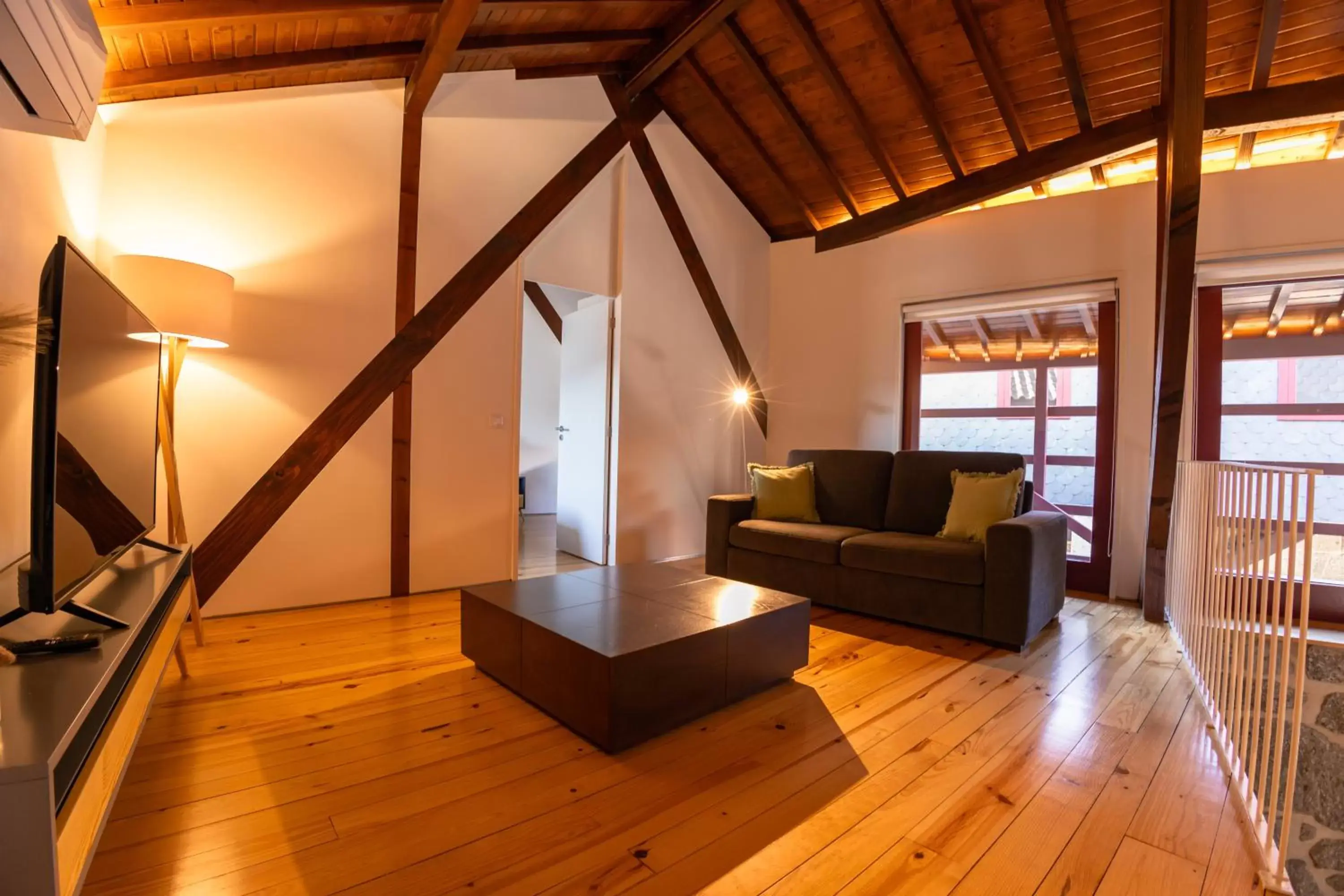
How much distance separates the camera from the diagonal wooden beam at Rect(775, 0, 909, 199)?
381 cm

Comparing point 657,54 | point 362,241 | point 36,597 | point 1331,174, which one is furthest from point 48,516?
point 1331,174

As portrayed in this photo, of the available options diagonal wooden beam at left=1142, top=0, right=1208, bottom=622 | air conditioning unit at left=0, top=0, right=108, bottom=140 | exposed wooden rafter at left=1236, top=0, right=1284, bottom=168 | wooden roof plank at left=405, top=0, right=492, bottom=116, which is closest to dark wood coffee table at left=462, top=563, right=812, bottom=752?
air conditioning unit at left=0, top=0, right=108, bottom=140

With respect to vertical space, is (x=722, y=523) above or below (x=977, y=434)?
below

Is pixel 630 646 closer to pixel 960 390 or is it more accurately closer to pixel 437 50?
pixel 437 50

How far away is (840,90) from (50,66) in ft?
13.0

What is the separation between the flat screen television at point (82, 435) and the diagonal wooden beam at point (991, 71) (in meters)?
4.11

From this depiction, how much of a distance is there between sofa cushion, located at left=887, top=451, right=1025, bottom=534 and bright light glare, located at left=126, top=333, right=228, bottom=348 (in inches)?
146

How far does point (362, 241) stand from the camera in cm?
359

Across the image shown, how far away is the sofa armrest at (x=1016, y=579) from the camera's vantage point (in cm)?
290

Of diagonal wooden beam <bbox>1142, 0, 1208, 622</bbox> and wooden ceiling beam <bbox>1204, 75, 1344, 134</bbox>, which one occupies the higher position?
wooden ceiling beam <bbox>1204, 75, 1344, 134</bbox>

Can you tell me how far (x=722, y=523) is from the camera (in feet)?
13.6

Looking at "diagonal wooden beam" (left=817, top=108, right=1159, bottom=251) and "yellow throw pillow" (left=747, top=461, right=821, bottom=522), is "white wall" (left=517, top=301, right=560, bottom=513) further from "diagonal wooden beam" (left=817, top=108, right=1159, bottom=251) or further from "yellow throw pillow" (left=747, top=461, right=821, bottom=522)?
"yellow throw pillow" (left=747, top=461, right=821, bottom=522)

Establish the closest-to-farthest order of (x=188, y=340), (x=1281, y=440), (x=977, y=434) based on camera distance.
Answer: (x=188, y=340)
(x=1281, y=440)
(x=977, y=434)

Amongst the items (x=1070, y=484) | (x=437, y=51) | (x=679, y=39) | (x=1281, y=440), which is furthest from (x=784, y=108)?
(x=1281, y=440)
